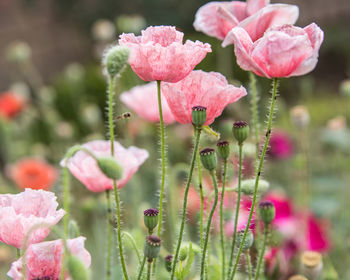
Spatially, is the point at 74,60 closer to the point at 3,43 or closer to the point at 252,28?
the point at 3,43

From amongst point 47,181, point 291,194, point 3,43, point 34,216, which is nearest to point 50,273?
point 34,216

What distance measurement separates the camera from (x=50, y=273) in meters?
0.60

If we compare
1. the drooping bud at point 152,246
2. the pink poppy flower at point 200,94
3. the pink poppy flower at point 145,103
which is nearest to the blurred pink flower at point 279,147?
the pink poppy flower at point 145,103

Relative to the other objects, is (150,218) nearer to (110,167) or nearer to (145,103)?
(110,167)

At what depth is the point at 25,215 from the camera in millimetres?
634

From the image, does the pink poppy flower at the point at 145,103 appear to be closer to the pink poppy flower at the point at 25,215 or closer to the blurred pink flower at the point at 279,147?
the pink poppy flower at the point at 25,215

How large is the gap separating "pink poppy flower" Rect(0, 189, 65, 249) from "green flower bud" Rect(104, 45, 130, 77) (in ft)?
0.47

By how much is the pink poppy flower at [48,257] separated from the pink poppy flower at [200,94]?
0.56 ft

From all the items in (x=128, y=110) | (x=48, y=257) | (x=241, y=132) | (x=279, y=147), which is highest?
(x=241, y=132)

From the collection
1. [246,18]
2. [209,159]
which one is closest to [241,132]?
[209,159]

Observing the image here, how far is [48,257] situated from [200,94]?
0.74 ft

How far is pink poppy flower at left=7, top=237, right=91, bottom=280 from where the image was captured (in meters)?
0.57

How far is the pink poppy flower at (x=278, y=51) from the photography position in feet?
1.97

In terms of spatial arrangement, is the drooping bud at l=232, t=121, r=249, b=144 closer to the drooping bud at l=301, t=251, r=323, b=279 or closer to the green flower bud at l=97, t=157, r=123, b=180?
the green flower bud at l=97, t=157, r=123, b=180
